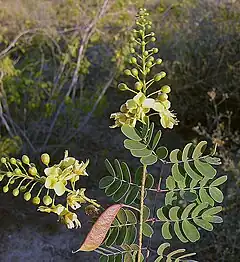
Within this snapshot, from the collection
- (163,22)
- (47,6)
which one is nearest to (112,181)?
(47,6)

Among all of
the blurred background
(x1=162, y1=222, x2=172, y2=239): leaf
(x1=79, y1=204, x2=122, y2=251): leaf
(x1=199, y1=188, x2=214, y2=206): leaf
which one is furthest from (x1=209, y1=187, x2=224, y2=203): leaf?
the blurred background

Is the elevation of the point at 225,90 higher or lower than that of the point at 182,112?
higher

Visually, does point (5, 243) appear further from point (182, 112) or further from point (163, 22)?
point (163, 22)

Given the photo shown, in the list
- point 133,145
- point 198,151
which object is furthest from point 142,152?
point 198,151

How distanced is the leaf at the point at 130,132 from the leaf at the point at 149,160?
4 centimetres

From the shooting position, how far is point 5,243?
3.06 meters

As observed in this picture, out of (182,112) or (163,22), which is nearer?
(182,112)

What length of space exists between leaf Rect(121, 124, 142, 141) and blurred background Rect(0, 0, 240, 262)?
7.58 ft

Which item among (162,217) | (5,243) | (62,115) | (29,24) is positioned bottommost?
(5,243)

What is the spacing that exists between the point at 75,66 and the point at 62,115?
1.62 feet

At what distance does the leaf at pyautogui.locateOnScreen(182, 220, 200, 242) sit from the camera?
103 centimetres

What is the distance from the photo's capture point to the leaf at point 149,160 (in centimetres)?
94

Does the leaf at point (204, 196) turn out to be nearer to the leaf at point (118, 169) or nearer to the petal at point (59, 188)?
the leaf at point (118, 169)

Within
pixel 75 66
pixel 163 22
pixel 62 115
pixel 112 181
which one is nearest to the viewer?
pixel 112 181
